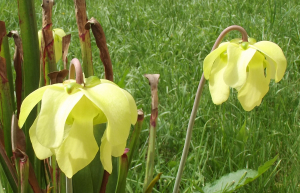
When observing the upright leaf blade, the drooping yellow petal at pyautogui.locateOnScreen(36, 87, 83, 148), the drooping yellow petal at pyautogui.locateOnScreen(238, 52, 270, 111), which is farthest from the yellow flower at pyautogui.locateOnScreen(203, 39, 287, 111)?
the upright leaf blade

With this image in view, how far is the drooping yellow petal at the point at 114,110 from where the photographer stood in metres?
0.52

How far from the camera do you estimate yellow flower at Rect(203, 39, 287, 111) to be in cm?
76

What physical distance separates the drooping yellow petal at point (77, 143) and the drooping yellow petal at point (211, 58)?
380mm

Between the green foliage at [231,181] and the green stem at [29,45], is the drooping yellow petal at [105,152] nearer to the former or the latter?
the green stem at [29,45]

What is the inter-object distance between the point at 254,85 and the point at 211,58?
126 mm

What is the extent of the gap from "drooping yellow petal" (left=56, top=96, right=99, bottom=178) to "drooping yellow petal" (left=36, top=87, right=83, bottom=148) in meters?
0.03

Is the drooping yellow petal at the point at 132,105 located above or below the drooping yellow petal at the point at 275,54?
below

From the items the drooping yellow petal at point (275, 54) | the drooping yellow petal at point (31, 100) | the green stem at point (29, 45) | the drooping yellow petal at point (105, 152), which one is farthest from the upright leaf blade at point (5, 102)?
the drooping yellow petal at point (275, 54)

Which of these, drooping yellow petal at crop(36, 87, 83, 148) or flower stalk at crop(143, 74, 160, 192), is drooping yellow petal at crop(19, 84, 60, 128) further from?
flower stalk at crop(143, 74, 160, 192)

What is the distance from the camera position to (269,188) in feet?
4.33

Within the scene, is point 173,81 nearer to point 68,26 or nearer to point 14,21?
point 68,26

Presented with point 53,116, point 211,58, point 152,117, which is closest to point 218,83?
point 211,58

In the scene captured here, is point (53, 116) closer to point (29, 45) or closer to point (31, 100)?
point (31, 100)

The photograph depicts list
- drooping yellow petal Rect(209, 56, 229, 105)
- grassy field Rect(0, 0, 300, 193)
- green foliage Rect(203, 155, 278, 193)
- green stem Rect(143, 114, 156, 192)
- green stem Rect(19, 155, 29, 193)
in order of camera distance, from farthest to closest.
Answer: grassy field Rect(0, 0, 300, 193), green foliage Rect(203, 155, 278, 193), green stem Rect(143, 114, 156, 192), drooping yellow petal Rect(209, 56, 229, 105), green stem Rect(19, 155, 29, 193)
